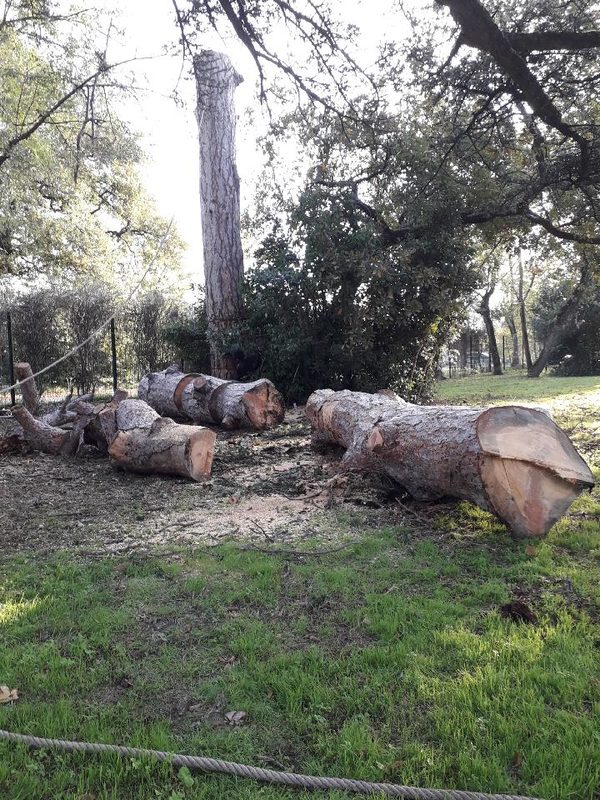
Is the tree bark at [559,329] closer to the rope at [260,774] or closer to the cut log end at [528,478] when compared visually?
the cut log end at [528,478]

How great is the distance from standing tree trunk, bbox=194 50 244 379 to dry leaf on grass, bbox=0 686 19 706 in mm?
8608

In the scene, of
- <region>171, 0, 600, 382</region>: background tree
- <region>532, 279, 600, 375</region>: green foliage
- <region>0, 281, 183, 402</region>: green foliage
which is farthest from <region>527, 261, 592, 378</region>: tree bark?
<region>0, 281, 183, 402</region>: green foliage

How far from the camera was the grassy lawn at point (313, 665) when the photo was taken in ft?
5.65

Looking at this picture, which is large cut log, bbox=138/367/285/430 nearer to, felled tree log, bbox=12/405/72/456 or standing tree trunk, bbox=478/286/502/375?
felled tree log, bbox=12/405/72/456

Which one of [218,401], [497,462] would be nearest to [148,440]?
[218,401]

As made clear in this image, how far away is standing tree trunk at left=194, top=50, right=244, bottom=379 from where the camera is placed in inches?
419

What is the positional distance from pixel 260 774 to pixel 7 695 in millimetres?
1049

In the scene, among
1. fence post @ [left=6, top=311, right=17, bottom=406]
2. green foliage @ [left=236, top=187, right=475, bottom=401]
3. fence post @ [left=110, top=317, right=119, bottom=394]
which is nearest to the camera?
green foliage @ [left=236, top=187, right=475, bottom=401]

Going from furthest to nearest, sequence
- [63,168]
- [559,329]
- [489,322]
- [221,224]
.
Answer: [489,322] → [559,329] → [63,168] → [221,224]

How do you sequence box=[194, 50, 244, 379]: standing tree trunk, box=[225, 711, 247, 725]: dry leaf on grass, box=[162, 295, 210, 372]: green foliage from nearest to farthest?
box=[225, 711, 247, 725]: dry leaf on grass, box=[194, 50, 244, 379]: standing tree trunk, box=[162, 295, 210, 372]: green foliage

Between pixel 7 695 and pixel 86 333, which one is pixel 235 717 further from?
pixel 86 333

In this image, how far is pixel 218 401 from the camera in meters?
8.05

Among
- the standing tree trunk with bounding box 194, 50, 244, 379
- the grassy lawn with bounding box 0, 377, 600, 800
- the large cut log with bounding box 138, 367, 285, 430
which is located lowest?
the grassy lawn with bounding box 0, 377, 600, 800

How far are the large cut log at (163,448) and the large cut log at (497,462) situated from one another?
6.42ft
